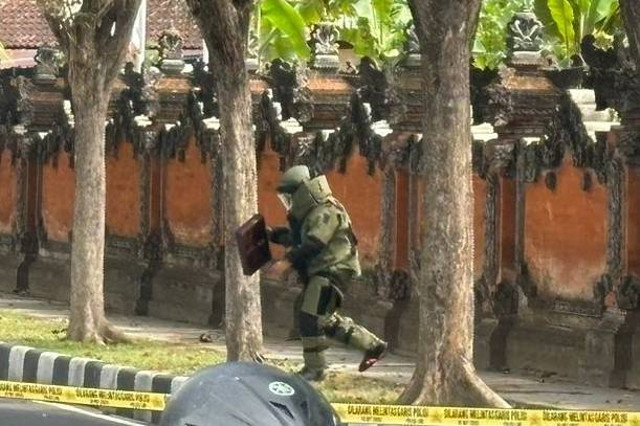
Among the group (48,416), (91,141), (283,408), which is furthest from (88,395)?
(283,408)

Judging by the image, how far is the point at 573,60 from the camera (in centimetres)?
1775

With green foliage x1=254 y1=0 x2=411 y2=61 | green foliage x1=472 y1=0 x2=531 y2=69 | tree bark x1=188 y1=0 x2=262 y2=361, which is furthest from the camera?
green foliage x1=472 y1=0 x2=531 y2=69

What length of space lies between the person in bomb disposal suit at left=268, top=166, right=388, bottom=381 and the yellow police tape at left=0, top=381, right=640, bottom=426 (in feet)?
7.51

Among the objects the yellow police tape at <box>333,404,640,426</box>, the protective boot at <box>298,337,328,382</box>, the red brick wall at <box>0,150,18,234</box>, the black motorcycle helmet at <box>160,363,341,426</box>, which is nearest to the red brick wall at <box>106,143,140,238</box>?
the red brick wall at <box>0,150,18,234</box>

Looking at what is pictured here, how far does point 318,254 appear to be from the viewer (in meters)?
14.1

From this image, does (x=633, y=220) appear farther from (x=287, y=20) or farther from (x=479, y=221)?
(x=287, y=20)

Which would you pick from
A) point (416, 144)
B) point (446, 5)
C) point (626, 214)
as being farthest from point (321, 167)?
point (446, 5)

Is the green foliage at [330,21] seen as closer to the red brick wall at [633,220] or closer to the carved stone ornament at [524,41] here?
the carved stone ornament at [524,41]

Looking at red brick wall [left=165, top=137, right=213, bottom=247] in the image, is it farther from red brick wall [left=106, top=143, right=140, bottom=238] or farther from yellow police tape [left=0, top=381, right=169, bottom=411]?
yellow police tape [left=0, top=381, right=169, bottom=411]

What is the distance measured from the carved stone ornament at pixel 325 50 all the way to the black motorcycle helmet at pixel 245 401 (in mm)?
15709

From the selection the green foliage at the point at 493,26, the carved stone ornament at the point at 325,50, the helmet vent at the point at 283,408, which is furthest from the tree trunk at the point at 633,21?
the green foliage at the point at 493,26

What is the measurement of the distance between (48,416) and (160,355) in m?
3.45

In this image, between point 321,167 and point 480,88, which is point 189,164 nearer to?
point 321,167

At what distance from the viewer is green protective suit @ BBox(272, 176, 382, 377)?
1405cm
